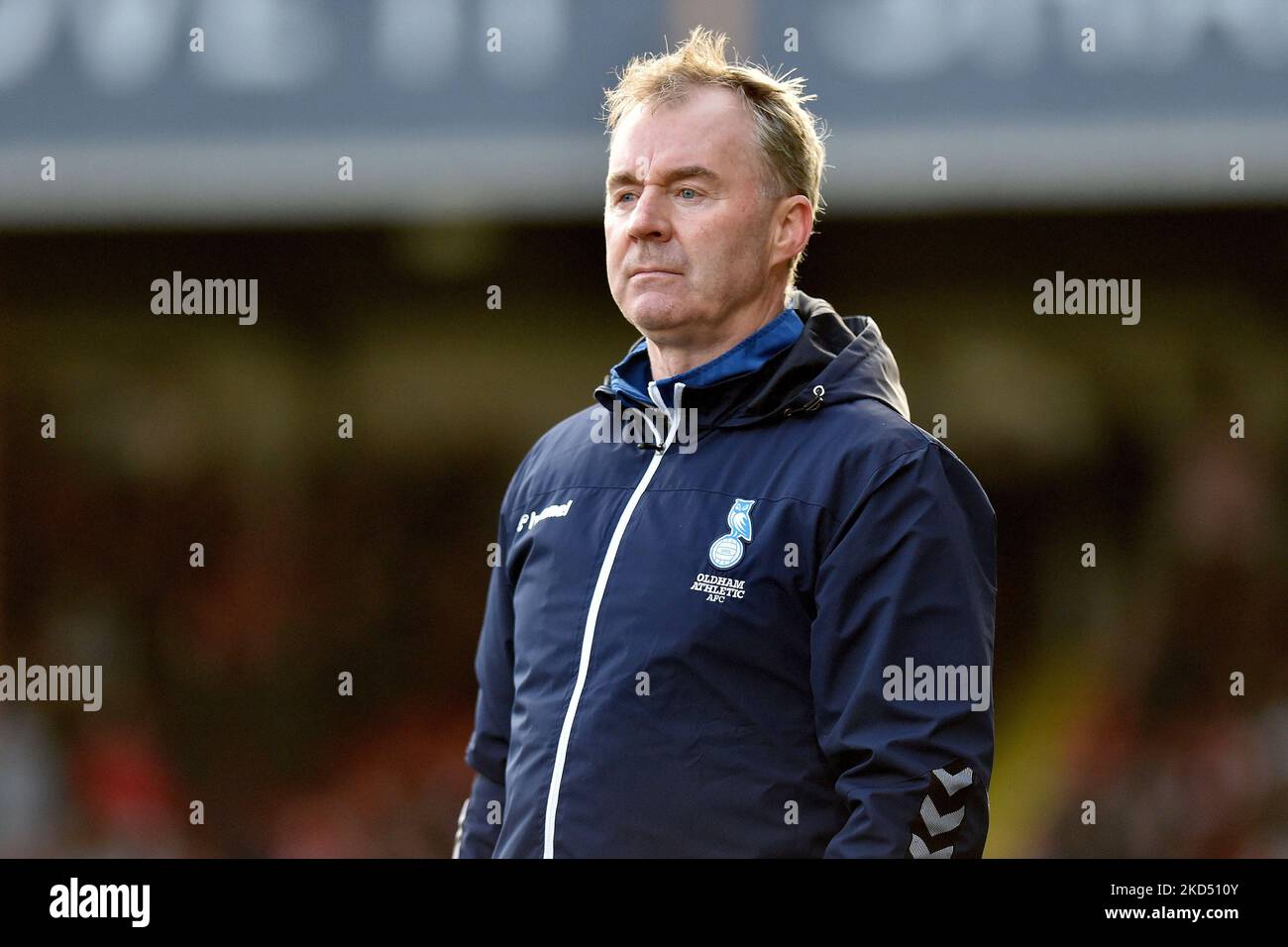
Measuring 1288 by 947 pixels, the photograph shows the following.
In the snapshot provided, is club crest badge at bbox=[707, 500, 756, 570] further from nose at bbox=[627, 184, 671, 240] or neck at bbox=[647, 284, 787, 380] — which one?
nose at bbox=[627, 184, 671, 240]

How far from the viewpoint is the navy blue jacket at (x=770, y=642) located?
5.36 feet

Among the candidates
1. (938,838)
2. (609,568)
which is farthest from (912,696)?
(609,568)

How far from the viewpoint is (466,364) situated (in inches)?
199

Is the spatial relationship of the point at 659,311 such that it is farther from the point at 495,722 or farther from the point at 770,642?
the point at 495,722

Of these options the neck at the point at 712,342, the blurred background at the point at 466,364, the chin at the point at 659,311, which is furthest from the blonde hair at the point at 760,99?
the blurred background at the point at 466,364

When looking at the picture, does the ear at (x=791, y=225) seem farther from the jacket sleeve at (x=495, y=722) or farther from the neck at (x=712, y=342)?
the jacket sleeve at (x=495, y=722)

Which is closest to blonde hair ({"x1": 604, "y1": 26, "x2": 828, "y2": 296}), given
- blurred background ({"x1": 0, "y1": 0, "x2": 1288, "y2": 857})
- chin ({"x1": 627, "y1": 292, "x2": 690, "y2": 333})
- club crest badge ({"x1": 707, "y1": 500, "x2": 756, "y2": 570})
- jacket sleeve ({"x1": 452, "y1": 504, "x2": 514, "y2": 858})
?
chin ({"x1": 627, "y1": 292, "x2": 690, "y2": 333})

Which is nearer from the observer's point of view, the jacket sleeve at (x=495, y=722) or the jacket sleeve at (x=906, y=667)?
the jacket sleeve at (x=906, y=667)

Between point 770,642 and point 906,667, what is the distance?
171 mm

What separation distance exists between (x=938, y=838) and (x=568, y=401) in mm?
3503

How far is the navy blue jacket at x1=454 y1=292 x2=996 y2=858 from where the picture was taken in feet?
5.36

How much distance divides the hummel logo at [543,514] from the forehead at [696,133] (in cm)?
48

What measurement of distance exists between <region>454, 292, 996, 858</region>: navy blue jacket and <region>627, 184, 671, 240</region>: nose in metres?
0.21
